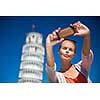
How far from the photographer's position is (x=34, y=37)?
161 cm

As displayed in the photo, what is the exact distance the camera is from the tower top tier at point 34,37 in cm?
160

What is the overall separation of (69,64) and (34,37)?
317 millimetres

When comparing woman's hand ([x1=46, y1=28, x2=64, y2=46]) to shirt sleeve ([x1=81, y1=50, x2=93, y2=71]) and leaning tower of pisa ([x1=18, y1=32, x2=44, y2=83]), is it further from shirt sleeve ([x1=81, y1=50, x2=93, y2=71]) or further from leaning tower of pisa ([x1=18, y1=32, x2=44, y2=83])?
shirt sleeve ([x1=81, y1=50, x2=93, y2=71])

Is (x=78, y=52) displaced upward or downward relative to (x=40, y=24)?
downward

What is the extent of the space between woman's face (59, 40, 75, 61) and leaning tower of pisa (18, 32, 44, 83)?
142 millimetres

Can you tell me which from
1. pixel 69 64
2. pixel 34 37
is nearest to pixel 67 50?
pixel 69 64

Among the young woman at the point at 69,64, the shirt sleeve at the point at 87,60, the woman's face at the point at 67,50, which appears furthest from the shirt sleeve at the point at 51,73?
the shirt sleeve at the point at 87,60

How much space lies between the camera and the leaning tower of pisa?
5.09 feet

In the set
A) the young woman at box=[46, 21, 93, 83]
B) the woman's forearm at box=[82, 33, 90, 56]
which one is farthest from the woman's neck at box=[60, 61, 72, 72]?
the woman's forearm at box=[82, 33, 90, 56]
